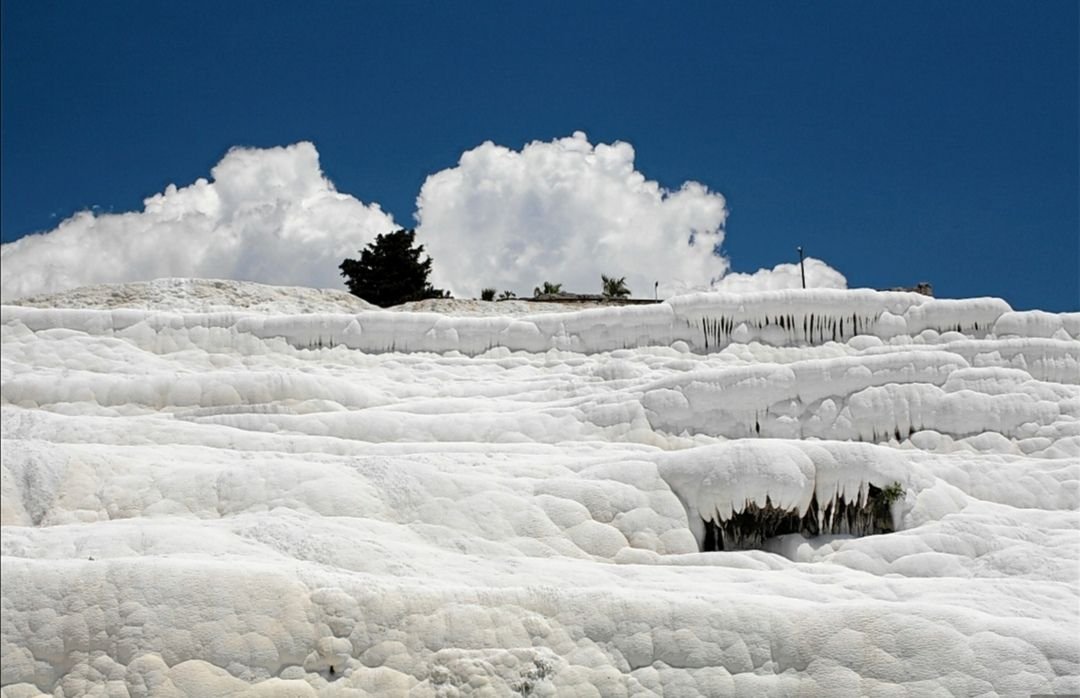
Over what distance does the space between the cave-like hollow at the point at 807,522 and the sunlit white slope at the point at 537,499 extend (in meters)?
0.13

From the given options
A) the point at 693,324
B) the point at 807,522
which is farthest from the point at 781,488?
the point at 693,324

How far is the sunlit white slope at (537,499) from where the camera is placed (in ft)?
19.3

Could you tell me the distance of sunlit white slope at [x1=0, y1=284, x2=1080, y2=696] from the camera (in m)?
5.88

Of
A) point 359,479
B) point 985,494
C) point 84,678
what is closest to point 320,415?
point 359,479

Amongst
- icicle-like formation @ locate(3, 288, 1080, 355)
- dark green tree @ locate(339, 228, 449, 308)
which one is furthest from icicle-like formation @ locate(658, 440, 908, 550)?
dark green tree @ locate(339, 228, 449, 308)

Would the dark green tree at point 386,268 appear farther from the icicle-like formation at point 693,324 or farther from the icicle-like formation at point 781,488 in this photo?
the icicle-like formation at point 781,488

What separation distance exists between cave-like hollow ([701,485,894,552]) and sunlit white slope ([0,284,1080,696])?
0.13 m

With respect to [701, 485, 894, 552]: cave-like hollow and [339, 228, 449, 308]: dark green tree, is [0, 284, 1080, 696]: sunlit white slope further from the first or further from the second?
[339, 228, 449, 308]: dark green tree

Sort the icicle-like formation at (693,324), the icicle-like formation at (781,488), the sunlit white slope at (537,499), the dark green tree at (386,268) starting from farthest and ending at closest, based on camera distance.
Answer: the dark green tree at (386,268), the icicle-like formation at (693,324), the icicle-like formation at (781,488), the sunlit white slope at (537,499)

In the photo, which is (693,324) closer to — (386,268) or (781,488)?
(781,488)

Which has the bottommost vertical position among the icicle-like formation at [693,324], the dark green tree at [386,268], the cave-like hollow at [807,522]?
the cave-like hollow at [807,522]

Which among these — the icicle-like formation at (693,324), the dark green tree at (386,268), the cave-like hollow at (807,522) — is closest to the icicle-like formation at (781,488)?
the cave-like hollow at (807,522)

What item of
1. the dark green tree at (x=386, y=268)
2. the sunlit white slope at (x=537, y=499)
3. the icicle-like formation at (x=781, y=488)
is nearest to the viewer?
the sunlit white slope at (x=537, y=499)

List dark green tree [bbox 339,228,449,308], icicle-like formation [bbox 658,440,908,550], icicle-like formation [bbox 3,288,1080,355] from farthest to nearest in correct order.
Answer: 1. dark green tree [bbox 339,228,449,308]
2. icicle-like formation [bbox 3,288,1080,355]
3. icicle-like formation [bbox 658,440,908,550]
